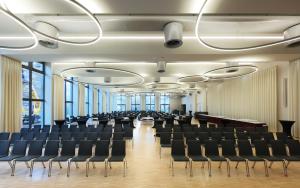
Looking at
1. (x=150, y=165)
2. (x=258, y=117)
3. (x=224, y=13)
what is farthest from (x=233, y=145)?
(x=258, y=117)

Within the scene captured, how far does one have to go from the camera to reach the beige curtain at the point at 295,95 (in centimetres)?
1244

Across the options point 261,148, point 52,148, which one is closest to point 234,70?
point 261,148

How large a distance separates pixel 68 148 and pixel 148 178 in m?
2.30

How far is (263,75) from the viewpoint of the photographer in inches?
627

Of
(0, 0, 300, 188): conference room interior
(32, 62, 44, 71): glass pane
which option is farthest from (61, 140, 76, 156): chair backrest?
(32, 62, 44, 71): glass pane

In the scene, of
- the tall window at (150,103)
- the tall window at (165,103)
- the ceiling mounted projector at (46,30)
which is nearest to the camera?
the ceiling mounted projector at (46,30)

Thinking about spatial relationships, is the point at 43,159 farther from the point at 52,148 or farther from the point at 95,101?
the point at 95,101

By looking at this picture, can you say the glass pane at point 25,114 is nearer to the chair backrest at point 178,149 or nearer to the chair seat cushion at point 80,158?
the chair seat cushion at point 80,158

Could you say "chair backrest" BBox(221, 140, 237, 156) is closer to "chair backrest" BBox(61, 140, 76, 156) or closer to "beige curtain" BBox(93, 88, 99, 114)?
"chair backrest" BBox(61, 140, 76, 156)

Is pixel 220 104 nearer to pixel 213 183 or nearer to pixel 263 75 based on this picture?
pixel 263 75

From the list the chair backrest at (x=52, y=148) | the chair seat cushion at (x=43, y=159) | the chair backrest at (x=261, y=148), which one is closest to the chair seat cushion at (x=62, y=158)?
the chair seat cushion at (x=43, y=159)

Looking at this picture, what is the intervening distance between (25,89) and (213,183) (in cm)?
1106

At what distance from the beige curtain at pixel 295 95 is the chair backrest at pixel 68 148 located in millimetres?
10920

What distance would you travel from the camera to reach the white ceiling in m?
6.02
